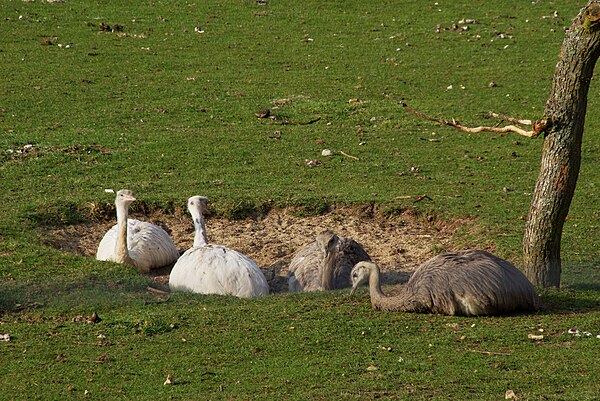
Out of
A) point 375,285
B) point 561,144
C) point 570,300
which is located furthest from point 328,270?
point 561,144

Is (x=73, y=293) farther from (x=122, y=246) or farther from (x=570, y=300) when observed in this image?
(x=570, y=300)

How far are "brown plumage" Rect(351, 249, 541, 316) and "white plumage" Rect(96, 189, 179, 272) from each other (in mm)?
3346

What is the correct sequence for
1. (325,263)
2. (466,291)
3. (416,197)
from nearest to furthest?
1. (466,291)
2. (325,263)
3. (416,197)

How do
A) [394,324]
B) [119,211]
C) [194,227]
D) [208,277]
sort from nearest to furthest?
[394,324], [208,277], [119,211], [194,227]

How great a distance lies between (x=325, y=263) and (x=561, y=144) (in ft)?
8.61

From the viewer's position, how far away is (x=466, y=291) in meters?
8.35

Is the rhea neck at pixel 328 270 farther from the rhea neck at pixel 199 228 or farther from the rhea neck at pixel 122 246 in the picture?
the rhea neck at pixel 122 246

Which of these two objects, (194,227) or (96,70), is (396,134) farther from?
(96,70)

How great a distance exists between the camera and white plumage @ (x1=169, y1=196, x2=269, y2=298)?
32.8ft

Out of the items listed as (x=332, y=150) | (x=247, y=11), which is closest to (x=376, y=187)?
(x=332, y=150)

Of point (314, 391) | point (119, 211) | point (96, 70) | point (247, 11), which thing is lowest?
point (314, 391)

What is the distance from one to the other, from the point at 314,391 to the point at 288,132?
958 centimetres

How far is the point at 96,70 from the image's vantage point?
1920 centimetres

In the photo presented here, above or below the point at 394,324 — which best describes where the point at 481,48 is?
above
